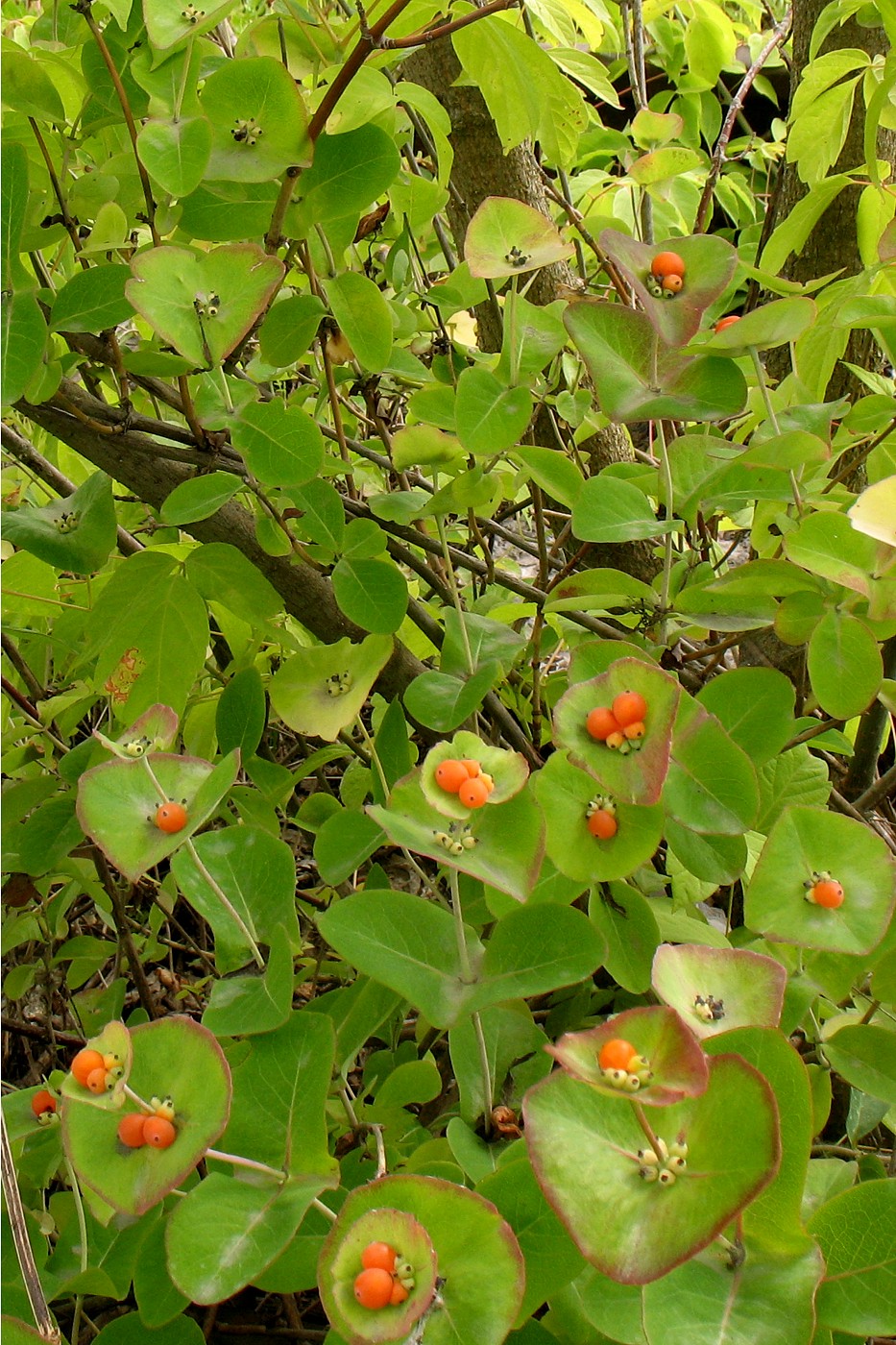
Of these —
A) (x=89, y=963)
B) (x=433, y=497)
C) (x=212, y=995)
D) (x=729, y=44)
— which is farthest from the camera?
(x=729, y=44)

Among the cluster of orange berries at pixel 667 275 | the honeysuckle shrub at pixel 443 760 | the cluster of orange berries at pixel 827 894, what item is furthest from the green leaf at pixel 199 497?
the cluster of orange berries at pixel 827 894

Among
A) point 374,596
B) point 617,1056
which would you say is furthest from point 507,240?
point 617,1056

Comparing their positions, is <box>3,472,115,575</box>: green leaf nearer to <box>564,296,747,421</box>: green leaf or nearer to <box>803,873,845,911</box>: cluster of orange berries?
<box>564,296,747,421</box>: green leaf

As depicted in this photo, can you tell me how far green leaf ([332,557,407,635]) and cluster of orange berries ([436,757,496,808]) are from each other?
181 mm

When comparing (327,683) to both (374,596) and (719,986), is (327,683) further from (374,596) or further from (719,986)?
(719,986)

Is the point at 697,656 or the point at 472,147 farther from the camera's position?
the point at 472,147

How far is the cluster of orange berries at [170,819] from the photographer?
42cm

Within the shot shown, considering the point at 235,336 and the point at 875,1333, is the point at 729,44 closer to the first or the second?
the point at 235,336

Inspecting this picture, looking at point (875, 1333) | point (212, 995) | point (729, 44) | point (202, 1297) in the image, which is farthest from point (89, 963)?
point (729, 44)

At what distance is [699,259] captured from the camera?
1.63 ft

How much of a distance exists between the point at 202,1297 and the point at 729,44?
4.02 feet

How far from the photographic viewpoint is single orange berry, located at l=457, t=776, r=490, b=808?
0.38 metres

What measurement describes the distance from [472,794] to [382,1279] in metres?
0.15

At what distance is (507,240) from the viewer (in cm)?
53
